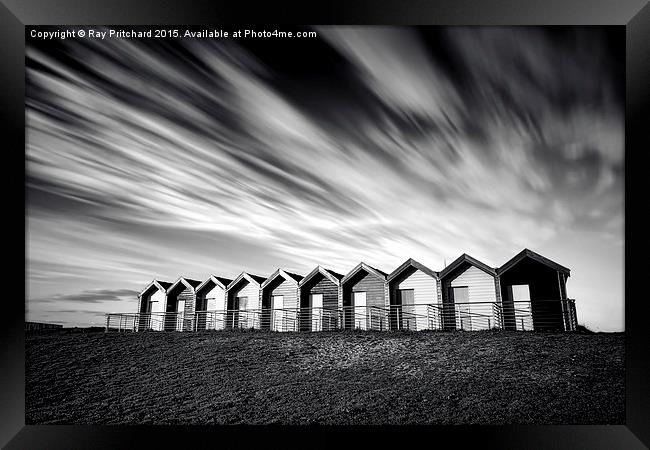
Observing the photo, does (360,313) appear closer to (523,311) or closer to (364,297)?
(364,297)

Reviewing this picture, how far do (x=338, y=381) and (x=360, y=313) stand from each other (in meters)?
7.26

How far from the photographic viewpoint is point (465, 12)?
13.4ft

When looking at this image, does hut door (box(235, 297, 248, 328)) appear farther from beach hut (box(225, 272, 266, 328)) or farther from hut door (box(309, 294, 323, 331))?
hut door (box(309, 294, 323, 331))

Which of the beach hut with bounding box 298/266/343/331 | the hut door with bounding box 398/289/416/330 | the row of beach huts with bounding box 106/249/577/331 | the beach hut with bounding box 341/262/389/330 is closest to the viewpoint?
the row of beach huts with bounding box 106/249/577/331

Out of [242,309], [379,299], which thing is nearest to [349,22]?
[379,299]

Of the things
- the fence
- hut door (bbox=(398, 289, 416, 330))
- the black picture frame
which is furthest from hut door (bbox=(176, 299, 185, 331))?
the black picture frame

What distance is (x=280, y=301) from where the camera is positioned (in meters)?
15.4

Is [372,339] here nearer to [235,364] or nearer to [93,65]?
[235,364]

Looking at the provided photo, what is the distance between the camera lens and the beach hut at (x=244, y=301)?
1532 centimetres

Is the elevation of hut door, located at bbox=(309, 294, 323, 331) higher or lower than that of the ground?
higher

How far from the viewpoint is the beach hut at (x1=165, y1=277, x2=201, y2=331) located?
53.1ft

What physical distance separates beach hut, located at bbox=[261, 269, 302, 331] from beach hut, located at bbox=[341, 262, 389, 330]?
191 centimetres

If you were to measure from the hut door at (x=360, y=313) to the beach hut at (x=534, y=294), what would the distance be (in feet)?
14.8
